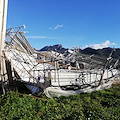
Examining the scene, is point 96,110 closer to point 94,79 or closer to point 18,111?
point 18,111

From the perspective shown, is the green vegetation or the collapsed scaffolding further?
the collapsed scaffolding

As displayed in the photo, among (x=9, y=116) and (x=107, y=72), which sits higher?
(x=107, y=72)

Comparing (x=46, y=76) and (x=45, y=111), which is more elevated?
(x=46, y=76)

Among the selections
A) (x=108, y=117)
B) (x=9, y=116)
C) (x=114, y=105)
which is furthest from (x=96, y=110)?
(x=9, y=116)

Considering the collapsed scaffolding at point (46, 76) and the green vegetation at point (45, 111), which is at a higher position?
the collapsed scaffolding at point (46, 76)

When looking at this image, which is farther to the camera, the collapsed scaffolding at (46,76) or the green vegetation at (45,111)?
the collapsed scaffolding at (46,76)

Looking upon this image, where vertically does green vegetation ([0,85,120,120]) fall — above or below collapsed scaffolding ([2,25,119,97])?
below

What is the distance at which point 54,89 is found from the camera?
6.33m

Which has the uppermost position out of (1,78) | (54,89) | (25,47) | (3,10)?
(3,10)

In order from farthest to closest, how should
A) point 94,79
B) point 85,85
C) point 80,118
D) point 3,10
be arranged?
point 94,79, point 85,85, point 3,10, point 80,118

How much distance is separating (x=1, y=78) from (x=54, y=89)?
9.62 ft

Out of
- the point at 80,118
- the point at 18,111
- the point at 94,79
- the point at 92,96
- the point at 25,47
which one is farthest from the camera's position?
the point at 25,47

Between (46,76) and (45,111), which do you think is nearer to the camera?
(45,111)

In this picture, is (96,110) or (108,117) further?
(96,110)
